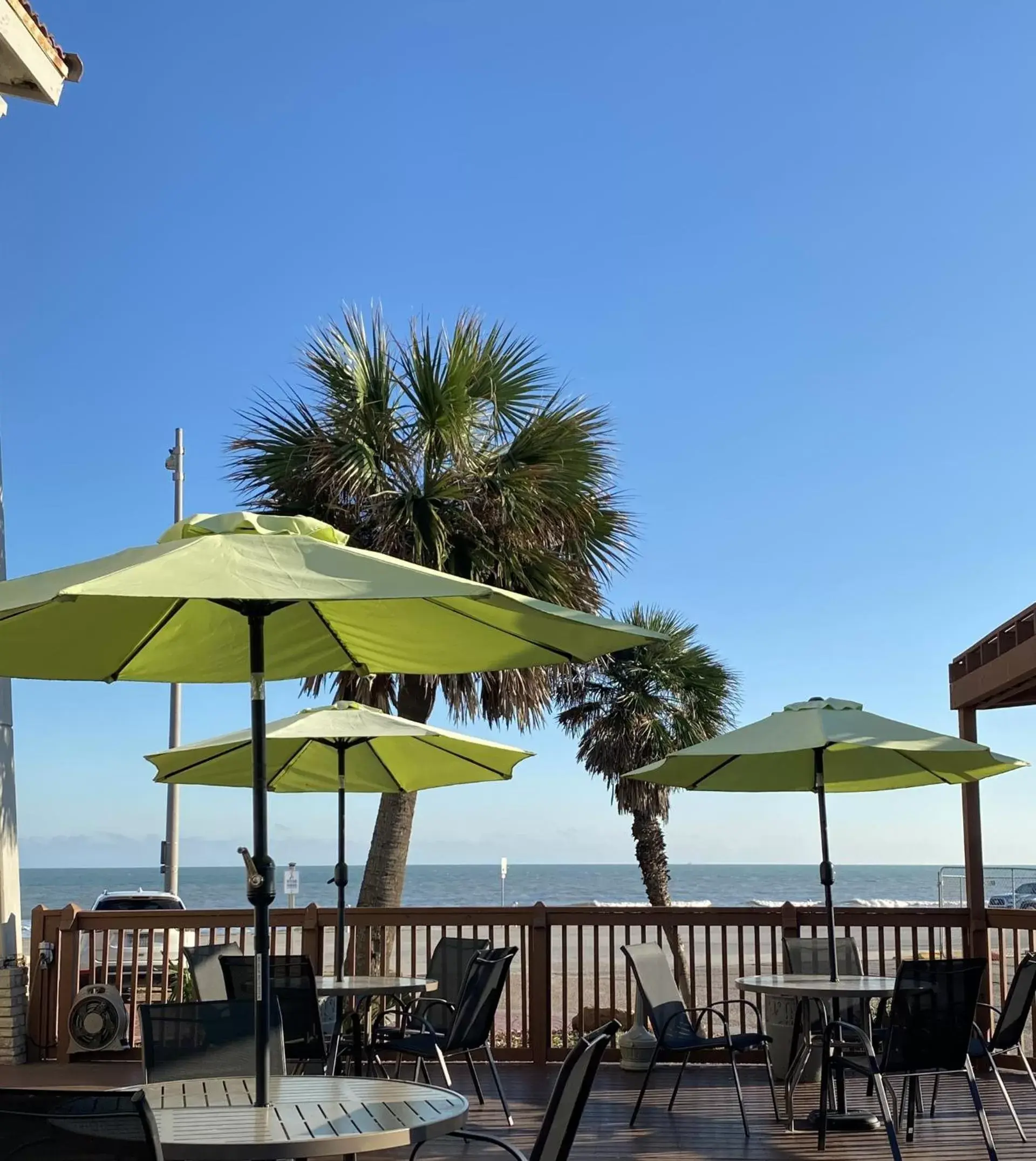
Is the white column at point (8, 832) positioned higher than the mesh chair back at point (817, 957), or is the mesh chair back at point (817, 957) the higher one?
the white column at point (8, 832)

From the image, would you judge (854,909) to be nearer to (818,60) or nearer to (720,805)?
(818,60)

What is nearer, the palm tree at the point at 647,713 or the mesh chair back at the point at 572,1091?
the mesh chair back at the point at 572,1091

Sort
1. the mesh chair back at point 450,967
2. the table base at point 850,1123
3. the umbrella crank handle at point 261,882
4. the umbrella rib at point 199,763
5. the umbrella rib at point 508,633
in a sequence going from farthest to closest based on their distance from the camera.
Answer: the mesh chair back at point 450,967 < the umbrella rib at point 199,763 < the table base at point 850,1123 < the umbrella rib at point 508,633 < the umbrella crank handle at point 261,882

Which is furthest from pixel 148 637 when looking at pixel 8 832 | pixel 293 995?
pixel 8 832

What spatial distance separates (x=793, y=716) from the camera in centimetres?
734

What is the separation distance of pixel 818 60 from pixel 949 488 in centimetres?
1168

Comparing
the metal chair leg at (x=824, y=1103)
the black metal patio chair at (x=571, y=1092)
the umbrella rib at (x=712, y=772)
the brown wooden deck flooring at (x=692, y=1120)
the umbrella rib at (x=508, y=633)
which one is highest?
the umbrella rib at (x=508, y=633)

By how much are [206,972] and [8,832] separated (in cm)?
362

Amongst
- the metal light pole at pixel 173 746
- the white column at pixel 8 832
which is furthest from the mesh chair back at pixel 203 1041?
the metal light pole at pixel 173 746

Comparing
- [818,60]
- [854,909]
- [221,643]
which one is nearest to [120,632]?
[221,643]

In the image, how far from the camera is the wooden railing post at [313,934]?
30.1 ft

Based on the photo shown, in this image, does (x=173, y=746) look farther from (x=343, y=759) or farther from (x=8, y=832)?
(x=343, y=759)

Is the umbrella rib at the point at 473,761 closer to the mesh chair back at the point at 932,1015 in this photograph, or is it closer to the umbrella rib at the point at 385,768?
the umbrella rib at the point at 385,768

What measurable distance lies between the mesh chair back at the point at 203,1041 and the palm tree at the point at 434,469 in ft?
24.3
